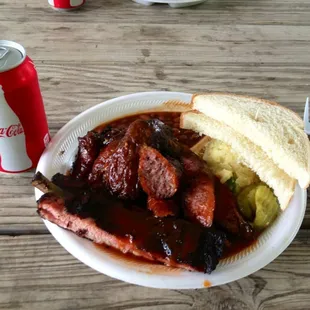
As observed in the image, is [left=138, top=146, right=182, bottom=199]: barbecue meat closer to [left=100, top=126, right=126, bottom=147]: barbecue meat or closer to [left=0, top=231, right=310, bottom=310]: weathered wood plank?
[left=100, top=126, right=126, bottom=147]: barbecue meat

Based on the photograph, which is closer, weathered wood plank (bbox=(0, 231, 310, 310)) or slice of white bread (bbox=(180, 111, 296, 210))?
weathered wood plank (bbox=(0, 231, 310, 310))

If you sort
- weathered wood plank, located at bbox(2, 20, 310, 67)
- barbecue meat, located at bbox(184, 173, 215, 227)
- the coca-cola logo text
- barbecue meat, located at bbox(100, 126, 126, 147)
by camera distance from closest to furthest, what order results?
barbecue meat, located at bbox(184, 173, 215, 227) → the coca-cola logo text → barbecue meat, located at bbox(100, 126, 126, 147) → weathered wood plank, located at bbox(2, 20, 310, 67)

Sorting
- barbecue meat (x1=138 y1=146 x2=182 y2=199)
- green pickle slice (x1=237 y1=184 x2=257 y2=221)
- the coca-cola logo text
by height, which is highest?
the coca-cola logo text

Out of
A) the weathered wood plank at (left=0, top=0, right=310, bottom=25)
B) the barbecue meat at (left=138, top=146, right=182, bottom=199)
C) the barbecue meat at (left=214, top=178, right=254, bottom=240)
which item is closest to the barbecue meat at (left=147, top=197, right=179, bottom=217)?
the barbecue meat at (left=138, top=146, right=182, bottom=199)

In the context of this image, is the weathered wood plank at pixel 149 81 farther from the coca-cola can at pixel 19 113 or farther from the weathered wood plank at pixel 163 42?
the coca-cola can at pixel 19 113

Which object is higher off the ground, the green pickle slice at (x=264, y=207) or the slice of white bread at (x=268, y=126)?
the slice of white bread at (x=268, y=126)

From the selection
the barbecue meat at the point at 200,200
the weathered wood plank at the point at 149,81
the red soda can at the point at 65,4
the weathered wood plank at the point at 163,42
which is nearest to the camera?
the barbecue meat at the point at 200,200

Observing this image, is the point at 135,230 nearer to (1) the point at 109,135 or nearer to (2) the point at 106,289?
(2) the point at 106,289

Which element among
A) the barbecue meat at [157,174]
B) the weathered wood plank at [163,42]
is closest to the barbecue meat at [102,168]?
the barbecue meat at [157,174]
